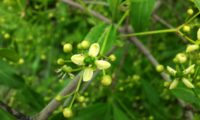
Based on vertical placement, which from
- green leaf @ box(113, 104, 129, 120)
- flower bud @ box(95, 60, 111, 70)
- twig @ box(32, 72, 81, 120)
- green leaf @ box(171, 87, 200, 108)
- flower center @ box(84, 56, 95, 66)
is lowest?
green leaf @ box(113, 104, 129, 120)

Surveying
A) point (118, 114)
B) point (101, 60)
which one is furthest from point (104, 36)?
point (118, 114)

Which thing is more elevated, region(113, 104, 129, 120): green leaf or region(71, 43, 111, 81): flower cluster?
region(71, 43, 111, 81): flower cluster

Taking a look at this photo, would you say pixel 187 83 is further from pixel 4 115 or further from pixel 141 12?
pixel 4 115

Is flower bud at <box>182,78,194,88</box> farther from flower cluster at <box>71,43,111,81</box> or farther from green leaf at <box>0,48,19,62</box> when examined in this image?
green leaf at <box>0,48,19,62</box>

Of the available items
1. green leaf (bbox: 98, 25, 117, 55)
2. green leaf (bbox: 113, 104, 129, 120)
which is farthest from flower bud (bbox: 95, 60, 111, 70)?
green leaf (bbox: 113, 104, 129, 120)

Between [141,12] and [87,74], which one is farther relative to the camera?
[141,12]

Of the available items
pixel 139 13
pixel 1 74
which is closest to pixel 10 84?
pixel 1 74

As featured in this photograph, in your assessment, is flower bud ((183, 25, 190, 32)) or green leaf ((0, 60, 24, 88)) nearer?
flower bud ((183, 25, 190, 32))

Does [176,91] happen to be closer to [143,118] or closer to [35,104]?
[35,104]

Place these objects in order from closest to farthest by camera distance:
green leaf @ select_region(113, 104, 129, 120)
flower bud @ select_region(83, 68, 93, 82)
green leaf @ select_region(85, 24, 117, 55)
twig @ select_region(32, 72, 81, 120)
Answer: flower bud @ select_region(83, 68, 93, 82), twig @ select_region(32, 72, 81, 120), green leaf @ select_region(85, 24, 117, 55), green leaf @ select_region(113, 104, 129, 120)
